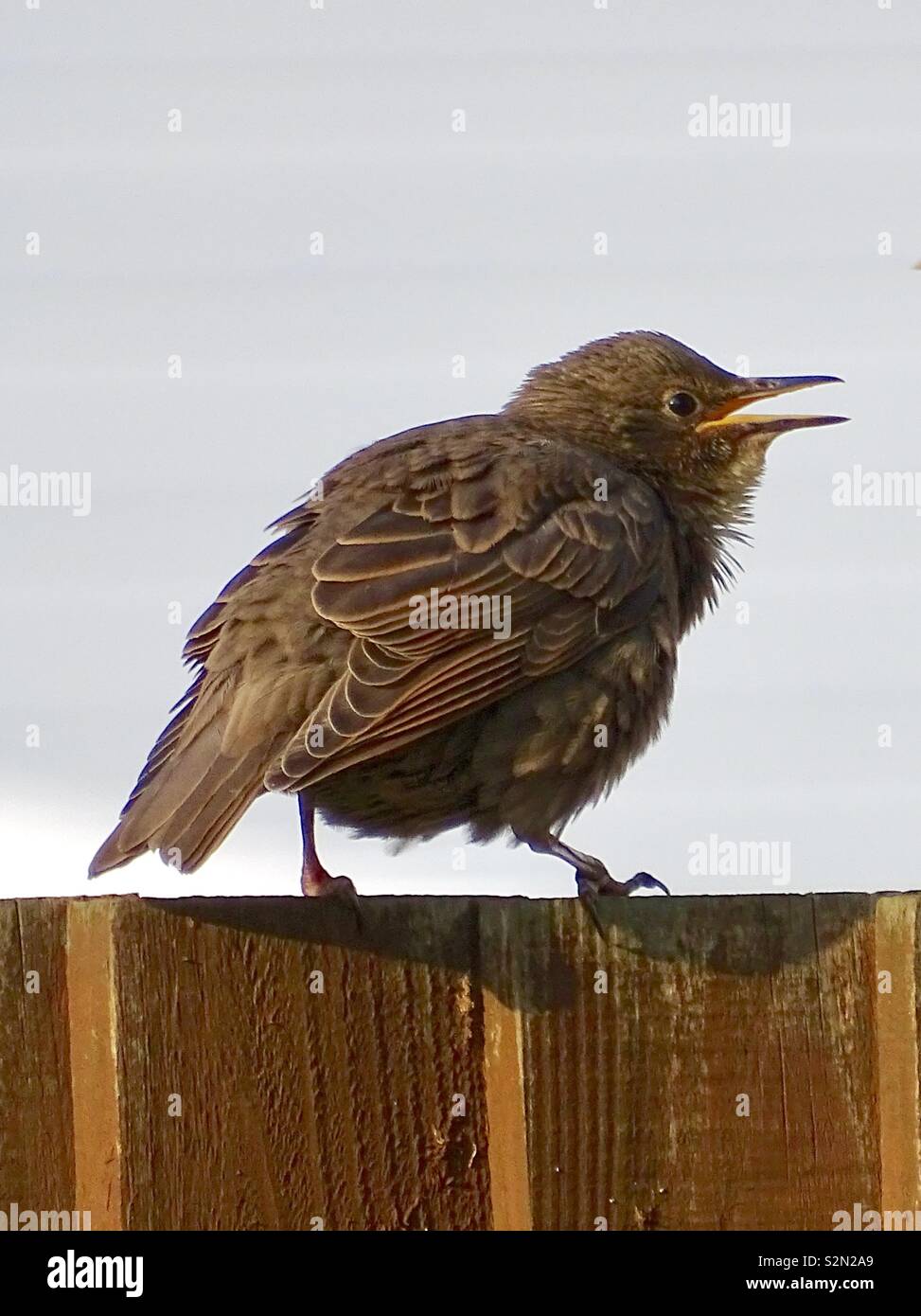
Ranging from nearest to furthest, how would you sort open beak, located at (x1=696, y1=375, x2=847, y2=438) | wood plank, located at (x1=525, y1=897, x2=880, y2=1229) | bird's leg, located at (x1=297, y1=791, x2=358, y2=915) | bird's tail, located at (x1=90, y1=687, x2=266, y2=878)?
wood plank, located at (x1=525, y1=897, x2=880, y2=1229) < bird's tail, located at (x1=90, y1=687, x2=266, y2=878) < bird's leg, located at (x1=297, y1=791, x2=358, y2=915) < open beak, located at (x1=696, y1=375, x2=847, y2=438)

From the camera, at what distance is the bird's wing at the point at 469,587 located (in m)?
4.77

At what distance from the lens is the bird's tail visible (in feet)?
14.4

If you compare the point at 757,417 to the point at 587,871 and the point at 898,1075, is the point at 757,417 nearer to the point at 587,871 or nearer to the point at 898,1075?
the point at 587,871

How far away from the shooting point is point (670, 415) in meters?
6.66

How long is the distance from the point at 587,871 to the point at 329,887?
1215 mm

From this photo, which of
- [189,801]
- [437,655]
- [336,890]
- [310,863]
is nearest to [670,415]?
[437,655]

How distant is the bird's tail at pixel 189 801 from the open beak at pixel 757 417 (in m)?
2.43

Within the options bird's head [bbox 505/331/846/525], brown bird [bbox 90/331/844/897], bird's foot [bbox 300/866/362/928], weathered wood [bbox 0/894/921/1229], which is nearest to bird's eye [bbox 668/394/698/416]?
bird's head [bbox 505/331/846/525]

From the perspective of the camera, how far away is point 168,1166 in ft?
10.5

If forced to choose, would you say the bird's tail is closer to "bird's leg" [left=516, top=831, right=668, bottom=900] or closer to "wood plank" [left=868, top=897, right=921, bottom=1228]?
"bird's leg" [left=516, top=831, right=668, bottom=900]

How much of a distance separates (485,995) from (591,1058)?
0.21 metres

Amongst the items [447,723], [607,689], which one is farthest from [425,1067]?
[607,689]

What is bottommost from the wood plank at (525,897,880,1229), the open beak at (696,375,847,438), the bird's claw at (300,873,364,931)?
the wood plank at (525,897,880,1229)

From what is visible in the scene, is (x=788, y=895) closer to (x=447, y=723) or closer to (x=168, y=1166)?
(x=168, y=1166)
